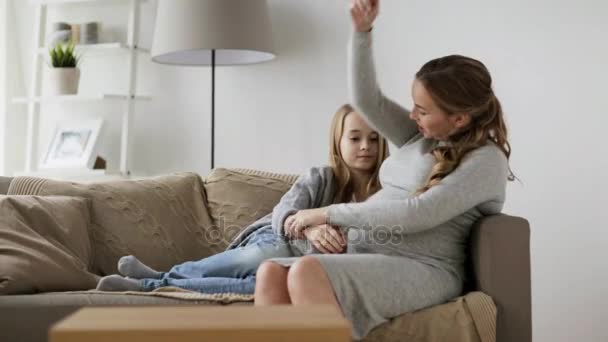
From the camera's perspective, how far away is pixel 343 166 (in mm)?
2572

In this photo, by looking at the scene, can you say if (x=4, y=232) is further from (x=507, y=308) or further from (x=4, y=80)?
(x=4, y=80)

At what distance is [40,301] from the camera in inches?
84.7

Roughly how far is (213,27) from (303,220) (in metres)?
1.33

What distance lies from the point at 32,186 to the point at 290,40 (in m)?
1.48

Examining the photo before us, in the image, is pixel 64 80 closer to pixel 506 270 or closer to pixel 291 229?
pixel 291 229

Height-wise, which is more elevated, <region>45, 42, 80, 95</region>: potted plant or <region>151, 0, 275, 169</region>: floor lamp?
<region>151, 0, 275, 169</region>: floor lamp

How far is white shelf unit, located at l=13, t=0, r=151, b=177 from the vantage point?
12.6ft

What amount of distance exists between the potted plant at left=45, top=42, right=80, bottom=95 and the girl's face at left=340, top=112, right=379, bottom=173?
70.3 inches

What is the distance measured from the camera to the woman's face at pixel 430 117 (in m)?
2.19

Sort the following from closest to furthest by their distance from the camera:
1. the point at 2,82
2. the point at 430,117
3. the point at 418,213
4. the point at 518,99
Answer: the point at 418,213 → the point at 430,117 → the point at 518,99 → the point at 2,82

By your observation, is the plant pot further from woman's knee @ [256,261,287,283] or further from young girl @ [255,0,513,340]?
woman's knee @ [256,261,287,283]

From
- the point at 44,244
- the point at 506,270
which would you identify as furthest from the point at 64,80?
the point at 506,270

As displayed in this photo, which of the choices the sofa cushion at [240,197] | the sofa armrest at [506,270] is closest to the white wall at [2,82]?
the sofa cushion at [240,197]

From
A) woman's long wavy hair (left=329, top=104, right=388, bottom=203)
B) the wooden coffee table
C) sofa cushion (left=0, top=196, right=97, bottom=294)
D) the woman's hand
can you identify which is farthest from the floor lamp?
the wooden coffee table
